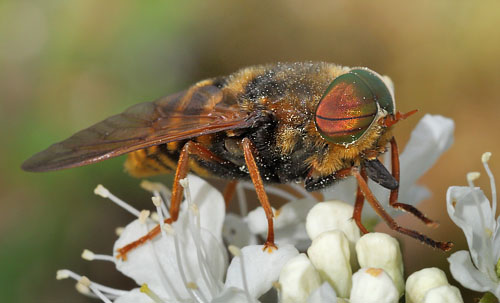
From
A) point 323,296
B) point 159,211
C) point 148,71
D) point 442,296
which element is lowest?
point 442,296

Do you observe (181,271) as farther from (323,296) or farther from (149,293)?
(323,296)

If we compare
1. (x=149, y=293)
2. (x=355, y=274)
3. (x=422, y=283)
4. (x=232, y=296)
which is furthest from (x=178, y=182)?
(x=422, y=283)

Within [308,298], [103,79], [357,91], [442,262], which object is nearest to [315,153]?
[357,91]

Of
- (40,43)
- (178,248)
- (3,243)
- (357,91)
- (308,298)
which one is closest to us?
(308,298)

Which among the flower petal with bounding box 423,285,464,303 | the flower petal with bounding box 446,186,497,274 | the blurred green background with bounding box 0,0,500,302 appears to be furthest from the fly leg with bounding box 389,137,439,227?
the blurred green background with bounding box 0,0,500,302

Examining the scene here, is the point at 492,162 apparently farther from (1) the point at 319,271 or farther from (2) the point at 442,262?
(1) the point at 319,271

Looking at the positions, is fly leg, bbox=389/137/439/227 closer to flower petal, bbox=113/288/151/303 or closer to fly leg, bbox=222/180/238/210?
fly leg, bbox=222/180/238/210
